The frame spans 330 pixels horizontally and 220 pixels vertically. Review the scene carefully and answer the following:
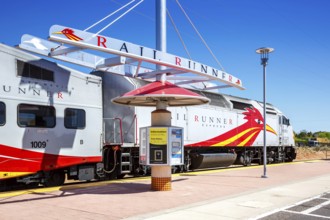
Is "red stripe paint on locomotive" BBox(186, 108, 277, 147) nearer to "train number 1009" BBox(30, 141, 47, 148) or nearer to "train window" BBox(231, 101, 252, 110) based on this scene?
"train window" BBox(231, 101, 252, 110)

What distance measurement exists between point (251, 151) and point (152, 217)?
692 inches

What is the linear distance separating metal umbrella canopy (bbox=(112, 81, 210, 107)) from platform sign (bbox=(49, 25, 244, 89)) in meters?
0.73

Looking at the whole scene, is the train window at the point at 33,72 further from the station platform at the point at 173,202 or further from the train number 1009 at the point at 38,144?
the station platform at the point at 173,202

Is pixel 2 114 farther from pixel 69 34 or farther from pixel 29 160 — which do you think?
pixel 69 34

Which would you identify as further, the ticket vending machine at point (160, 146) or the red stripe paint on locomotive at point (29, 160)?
the ticket vending machine at point (160, 146)

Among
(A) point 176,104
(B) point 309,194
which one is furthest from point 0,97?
(B) point 309,194

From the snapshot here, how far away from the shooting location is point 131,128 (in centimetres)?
1498

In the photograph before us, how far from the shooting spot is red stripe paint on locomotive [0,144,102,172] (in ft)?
34.0

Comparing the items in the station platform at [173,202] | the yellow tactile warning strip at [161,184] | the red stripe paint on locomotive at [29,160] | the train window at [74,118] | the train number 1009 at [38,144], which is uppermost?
the train window at [74,118]

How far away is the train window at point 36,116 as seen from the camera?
10961mm

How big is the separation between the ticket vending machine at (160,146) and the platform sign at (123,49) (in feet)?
6.57

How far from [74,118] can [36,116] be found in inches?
56.5

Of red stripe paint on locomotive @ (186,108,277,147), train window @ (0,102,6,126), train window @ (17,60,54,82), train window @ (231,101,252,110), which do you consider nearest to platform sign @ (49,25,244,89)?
train window @ (17,60,54,82)

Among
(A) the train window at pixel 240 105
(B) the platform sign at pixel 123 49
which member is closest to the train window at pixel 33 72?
(B) the platform sign at pixel 123 49
